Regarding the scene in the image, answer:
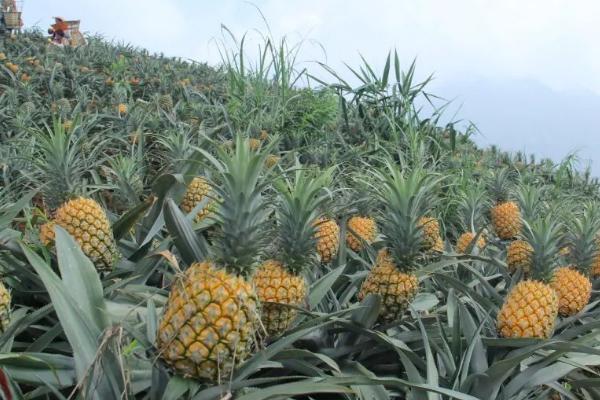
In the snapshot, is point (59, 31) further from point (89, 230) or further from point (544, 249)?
point (544, 249)

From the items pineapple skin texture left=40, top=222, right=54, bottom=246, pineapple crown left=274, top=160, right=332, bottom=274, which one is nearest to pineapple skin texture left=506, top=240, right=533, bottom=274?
pineapple crown left=274, top=160, right=332, bottom=274

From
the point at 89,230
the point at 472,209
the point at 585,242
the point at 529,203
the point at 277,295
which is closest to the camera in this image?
the point at 277,295

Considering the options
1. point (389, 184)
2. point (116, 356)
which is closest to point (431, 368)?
point (389, 184)

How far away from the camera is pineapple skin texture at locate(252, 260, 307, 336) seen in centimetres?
172

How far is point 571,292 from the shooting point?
251 cm

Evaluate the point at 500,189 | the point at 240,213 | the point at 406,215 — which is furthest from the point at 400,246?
the point at 500,189

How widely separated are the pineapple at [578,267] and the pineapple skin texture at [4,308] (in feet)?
6.66

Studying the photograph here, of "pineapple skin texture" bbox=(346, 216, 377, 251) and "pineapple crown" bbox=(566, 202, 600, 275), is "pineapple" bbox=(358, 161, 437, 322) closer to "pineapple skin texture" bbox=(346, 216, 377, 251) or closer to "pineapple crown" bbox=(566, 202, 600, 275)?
"pineapple skin texture" bbox=(346, 216, 377, 251)

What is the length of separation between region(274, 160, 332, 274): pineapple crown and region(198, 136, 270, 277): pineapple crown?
0.23 m

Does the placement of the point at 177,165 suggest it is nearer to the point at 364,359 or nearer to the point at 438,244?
the point at 364,359

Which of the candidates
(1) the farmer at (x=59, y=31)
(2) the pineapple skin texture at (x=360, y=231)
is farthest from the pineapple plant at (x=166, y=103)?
(1) the farmer at (x=59, y=31)

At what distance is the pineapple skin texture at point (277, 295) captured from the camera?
5.65ft

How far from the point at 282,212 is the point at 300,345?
18.1 inches

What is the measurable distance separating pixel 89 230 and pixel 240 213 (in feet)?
2.25
